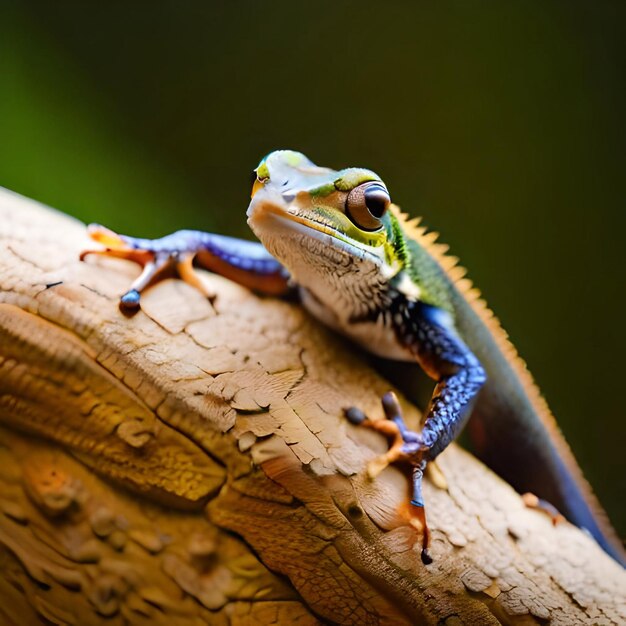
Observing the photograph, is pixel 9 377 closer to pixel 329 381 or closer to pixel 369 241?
pixel 329 381

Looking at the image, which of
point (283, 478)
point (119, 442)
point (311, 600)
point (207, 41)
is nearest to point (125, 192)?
point (207, 41)

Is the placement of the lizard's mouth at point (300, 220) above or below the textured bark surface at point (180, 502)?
above

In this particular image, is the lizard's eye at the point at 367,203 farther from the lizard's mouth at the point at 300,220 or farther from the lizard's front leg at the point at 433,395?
the lizard's front leg at the point at 433,395

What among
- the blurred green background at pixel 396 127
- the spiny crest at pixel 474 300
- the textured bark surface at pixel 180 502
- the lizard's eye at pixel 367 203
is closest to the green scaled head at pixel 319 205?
the lizard's eye at pixel 367 203

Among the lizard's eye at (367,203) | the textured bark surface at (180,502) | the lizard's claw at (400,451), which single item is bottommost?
the textured bark surface at (180,502)

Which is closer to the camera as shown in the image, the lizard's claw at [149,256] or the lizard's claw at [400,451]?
the lizard's claw at [400,451]

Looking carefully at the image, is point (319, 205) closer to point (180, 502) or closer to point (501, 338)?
point (180, 502)

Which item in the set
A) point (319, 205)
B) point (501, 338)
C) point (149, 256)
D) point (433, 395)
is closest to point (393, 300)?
point (433, 395)

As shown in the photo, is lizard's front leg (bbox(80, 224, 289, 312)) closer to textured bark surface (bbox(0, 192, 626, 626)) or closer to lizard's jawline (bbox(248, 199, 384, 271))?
textured bark surface (bbox(0, 192, 626, 626))
